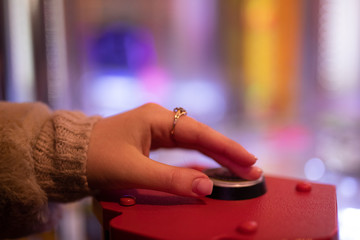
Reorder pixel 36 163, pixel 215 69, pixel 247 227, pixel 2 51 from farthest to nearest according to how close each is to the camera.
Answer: pixel 215 69 → pixel 2 51 → pixel 36 163 → pixel 247 227

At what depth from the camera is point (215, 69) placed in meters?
1.99

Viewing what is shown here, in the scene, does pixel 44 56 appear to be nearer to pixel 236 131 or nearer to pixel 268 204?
pixel 268 204

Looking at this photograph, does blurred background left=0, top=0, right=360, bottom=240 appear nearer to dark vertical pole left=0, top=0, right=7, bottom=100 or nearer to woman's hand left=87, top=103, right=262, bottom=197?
dark vertical pole left=0, top=0, right=7, bottom=100

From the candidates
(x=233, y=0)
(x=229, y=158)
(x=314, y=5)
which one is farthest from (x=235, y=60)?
(x=229, y=158)

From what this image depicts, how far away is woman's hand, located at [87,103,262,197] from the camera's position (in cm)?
45

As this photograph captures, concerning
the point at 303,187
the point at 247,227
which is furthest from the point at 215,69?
the point at 247,227

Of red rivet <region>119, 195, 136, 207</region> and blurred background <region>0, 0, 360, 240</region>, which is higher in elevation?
blurred background <region>0, 0, 360, 240</region>

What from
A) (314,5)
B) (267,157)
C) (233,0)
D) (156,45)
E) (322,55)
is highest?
(233,0)

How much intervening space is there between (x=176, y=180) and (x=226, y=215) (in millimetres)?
81

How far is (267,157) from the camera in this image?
1.71 m

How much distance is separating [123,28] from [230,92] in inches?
31.5

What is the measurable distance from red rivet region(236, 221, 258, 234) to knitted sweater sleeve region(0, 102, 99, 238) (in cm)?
24

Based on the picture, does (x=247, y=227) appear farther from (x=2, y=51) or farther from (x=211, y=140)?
(x=2, y=51)

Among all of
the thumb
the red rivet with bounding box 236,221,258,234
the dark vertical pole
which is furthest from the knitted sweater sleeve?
the dark vertical pole
